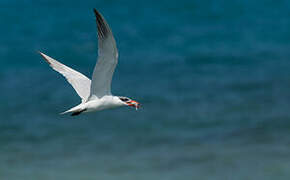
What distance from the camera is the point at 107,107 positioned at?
2686cm

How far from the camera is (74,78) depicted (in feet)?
97.3

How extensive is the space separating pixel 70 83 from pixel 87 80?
1.14 metres

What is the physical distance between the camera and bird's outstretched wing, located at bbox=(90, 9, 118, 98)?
22531 millimetres

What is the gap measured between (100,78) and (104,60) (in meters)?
1.67

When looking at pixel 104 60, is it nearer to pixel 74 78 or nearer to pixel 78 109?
pixel 78 109

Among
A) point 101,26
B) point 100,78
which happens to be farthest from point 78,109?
point 101,26

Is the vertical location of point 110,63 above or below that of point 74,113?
above

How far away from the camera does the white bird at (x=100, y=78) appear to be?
906 inches

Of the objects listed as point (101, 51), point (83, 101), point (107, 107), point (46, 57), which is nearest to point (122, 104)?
point (107, 107)

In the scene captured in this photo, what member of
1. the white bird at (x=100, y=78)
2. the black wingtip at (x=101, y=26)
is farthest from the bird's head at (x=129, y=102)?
the black wingtip at (x=101, y=26)

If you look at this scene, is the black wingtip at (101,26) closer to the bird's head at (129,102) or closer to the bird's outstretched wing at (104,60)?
the bird's outstretched wing at (104,60)

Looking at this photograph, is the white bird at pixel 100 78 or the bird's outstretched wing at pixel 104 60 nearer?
the bird's outstretched wing at pixel 104 60

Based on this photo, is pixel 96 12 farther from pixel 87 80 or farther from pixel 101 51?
pixel 87 80

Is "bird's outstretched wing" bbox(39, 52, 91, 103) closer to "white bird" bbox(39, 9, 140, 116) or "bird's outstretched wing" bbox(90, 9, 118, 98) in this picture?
"white bird" bbox(39, 9, 140, 116)
